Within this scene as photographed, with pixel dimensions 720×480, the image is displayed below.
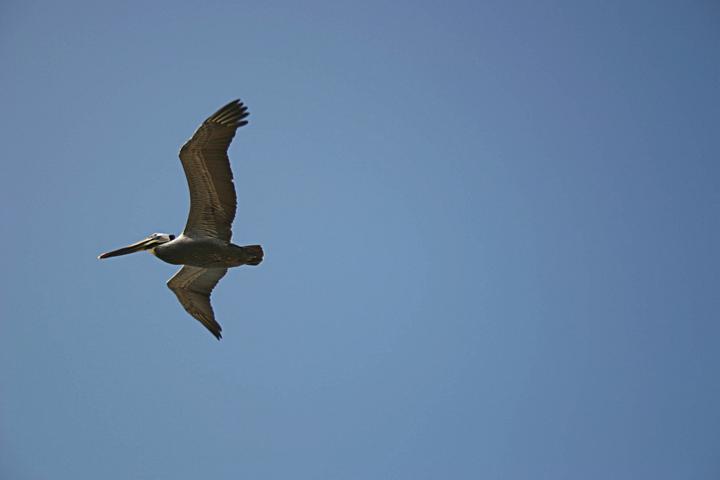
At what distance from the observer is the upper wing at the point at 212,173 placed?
1252cm

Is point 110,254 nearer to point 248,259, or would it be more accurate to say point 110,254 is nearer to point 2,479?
point 248,259

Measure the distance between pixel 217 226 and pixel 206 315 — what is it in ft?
8.50

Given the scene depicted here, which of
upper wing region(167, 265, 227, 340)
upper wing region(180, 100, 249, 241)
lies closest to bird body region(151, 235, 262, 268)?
upper wing region(180, 100, 249, 241)

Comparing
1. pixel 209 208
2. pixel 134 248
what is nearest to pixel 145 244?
pixel 134 248

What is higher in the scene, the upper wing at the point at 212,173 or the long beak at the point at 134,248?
the upper wing at the point at 212,173

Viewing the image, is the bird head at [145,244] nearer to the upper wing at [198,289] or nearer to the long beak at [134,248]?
the long beak at [134,248]

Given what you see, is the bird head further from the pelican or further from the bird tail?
the bird tail

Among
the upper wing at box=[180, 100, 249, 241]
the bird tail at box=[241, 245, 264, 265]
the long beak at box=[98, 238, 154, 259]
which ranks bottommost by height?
the long beak at box=[98, 238, 154, 259]

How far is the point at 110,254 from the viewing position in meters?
13.8

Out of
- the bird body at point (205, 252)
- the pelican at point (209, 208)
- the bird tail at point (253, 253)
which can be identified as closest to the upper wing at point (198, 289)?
the pelican at point (209, 208)

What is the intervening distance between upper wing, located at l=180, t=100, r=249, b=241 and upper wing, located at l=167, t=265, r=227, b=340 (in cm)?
173

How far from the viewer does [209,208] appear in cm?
1314

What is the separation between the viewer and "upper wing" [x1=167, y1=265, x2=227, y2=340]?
48.8 feet

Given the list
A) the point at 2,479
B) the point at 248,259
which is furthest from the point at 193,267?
the point at 2,479
